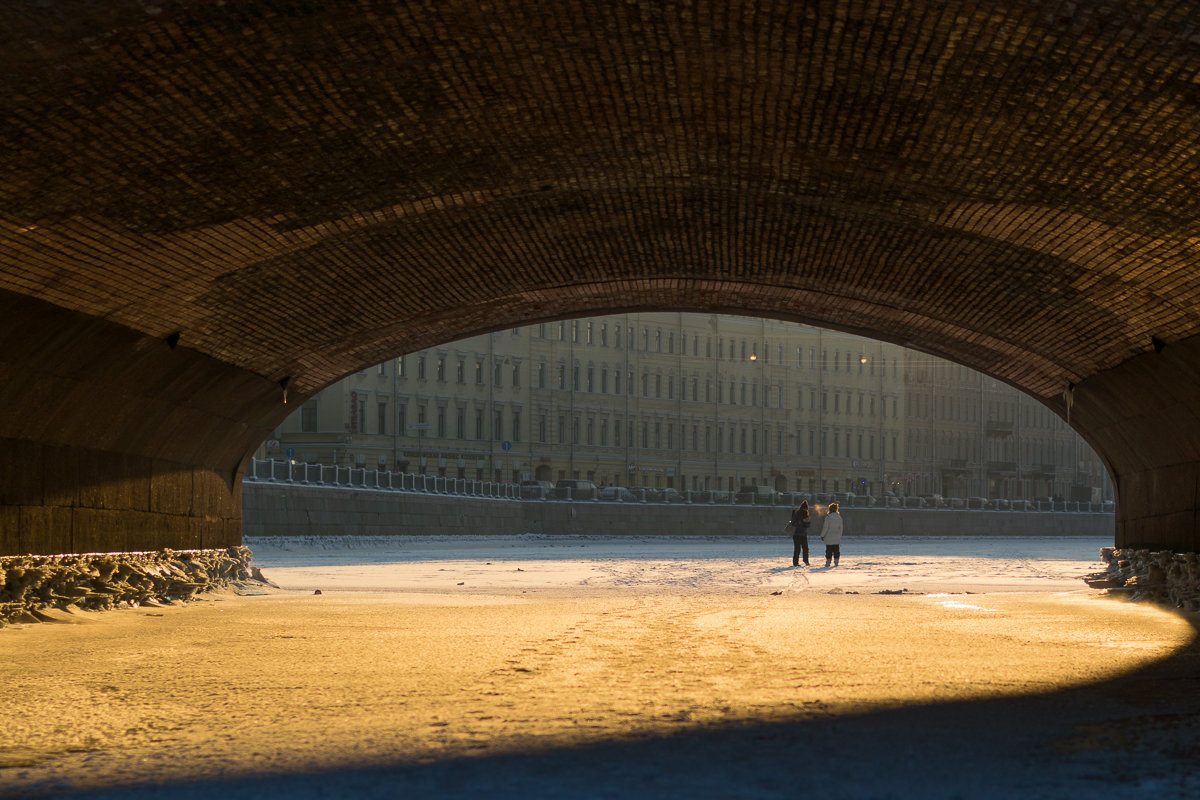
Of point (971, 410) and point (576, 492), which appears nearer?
point (576, 492)

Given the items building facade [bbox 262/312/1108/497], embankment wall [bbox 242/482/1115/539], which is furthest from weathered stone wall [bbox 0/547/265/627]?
building facade [bbox 262/312/1108/497]

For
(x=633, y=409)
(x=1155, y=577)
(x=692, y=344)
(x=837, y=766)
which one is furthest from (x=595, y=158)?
(x=692, y=344)

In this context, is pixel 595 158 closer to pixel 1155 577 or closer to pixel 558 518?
pixel 1155 577

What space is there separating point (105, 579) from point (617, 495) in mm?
55857

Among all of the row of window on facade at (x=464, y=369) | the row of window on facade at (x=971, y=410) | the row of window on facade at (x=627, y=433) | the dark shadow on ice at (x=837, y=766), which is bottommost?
the dark shadow on ice at (x=837, y=766)

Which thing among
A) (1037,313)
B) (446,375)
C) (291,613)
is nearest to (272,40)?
(291,613)

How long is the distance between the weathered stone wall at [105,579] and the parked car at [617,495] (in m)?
49.9

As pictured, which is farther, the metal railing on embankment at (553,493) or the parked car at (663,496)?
the parked car at (663,496)

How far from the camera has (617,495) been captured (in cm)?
7381

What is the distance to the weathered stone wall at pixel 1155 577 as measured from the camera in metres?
19.1

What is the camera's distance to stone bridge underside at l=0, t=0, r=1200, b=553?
10.2 m

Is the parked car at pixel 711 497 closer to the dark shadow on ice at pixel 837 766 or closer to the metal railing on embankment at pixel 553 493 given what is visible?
the metal railing on embankment at pixel 553 493

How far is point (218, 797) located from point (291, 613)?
38.1 feet

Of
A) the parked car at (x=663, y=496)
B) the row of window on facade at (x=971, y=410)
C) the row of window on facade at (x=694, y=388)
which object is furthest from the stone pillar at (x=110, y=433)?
the row of window on facade at (x=971, y=410)
